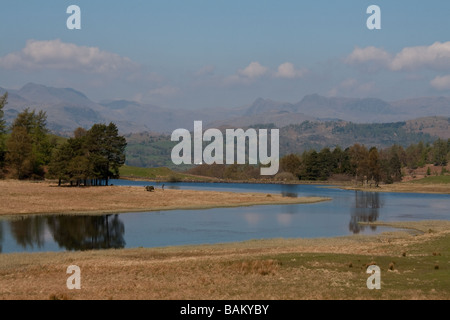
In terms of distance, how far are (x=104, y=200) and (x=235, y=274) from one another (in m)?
78.3

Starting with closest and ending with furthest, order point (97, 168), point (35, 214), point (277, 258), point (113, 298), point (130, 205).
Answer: point (113, 298) → point (277, 258) → point (35, 214) → point (130, 205) → point (97, 168)

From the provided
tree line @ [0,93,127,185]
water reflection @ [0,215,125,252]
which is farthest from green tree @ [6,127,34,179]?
water reflection @ [0,215,125,252]

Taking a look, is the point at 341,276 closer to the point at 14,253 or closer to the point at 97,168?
the point at 14,253

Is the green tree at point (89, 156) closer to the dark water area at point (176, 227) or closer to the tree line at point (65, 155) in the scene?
the tree line at point (65, 155)

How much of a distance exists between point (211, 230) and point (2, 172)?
103m

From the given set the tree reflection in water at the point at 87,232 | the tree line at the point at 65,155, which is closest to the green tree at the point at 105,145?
the tree line at the point at 65,155

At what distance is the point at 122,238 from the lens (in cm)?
6606

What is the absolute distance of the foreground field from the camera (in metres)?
29.8

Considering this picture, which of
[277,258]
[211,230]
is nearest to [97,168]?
[211,230]

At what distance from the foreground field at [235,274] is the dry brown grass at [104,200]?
44.9m

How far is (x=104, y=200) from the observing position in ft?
363

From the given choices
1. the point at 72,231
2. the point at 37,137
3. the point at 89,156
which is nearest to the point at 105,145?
the point at 89,156

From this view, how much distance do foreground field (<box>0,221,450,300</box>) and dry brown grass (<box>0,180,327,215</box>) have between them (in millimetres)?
44904

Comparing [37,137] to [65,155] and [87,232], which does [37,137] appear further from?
[87,232]
